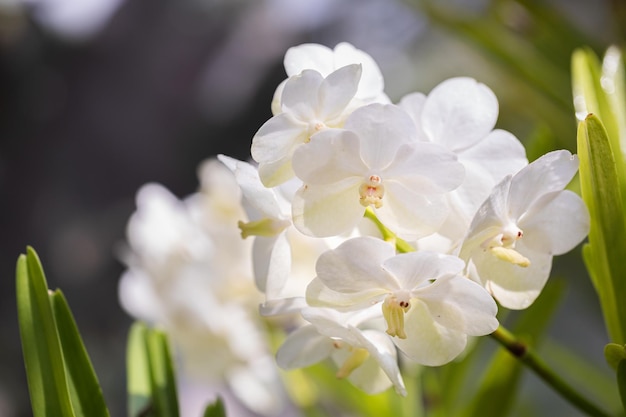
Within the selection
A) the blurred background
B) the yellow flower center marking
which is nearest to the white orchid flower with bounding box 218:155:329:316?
the yellow flower center marking

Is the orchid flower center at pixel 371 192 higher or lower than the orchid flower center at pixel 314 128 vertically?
lower

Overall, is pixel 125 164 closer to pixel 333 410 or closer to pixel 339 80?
pixel 333 410

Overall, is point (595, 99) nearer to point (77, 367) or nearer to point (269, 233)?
point (269, 233)

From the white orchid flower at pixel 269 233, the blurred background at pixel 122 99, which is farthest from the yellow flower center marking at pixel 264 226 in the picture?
the blurred background at pixel 122 99

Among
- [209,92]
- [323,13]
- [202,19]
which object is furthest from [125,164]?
[323,13]

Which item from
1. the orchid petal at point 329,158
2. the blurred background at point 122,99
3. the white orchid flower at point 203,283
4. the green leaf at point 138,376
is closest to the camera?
the orchid petal at point 329,158

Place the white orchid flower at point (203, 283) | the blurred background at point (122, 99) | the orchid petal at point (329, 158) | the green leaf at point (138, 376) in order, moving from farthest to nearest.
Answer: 1. the blurred background at point (122, 99)
2. the white orchid flower at point (203, 283)
3. the green leaf at point (138, 376)
4. the orchid petal at point (329, 158)

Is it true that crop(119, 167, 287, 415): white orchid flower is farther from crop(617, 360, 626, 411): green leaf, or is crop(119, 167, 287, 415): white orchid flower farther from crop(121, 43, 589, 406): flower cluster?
crop(617, 360, 626, 411): green leaf

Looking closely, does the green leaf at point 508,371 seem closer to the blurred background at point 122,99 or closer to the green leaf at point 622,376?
the green leaf at point 622,376
